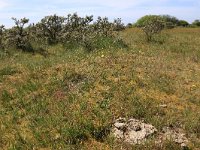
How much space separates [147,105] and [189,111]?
1.21 meters

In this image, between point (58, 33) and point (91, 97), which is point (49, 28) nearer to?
point (58, 33)

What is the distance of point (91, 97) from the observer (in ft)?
40.5

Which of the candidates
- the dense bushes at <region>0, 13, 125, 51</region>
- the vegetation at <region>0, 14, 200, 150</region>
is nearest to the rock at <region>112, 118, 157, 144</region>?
the vegetation at <region>0, 14, 200, 150</region>

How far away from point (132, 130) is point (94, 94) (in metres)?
2.80

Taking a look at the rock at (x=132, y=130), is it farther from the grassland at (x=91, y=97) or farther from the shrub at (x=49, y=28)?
the shrub at (x=49, y=28)

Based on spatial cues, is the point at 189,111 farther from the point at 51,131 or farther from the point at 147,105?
the point at 51,131

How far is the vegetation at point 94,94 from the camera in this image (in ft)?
33.5

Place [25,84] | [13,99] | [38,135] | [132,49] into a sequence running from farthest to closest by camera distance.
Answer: [132,49], [25,84], [13,99], [38,135]

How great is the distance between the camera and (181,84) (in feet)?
45.0

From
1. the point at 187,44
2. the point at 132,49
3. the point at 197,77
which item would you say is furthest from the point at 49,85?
the point at 187,44

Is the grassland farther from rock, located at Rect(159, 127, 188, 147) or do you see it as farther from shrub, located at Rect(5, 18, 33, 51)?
shrub, located at Rect(5, 18, 33, 51)

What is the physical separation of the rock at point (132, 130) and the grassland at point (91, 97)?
26 cm

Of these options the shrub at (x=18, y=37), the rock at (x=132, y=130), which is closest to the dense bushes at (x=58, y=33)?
the shrub at (x=18, y=37)

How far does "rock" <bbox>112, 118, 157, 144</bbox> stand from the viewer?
9.73m
